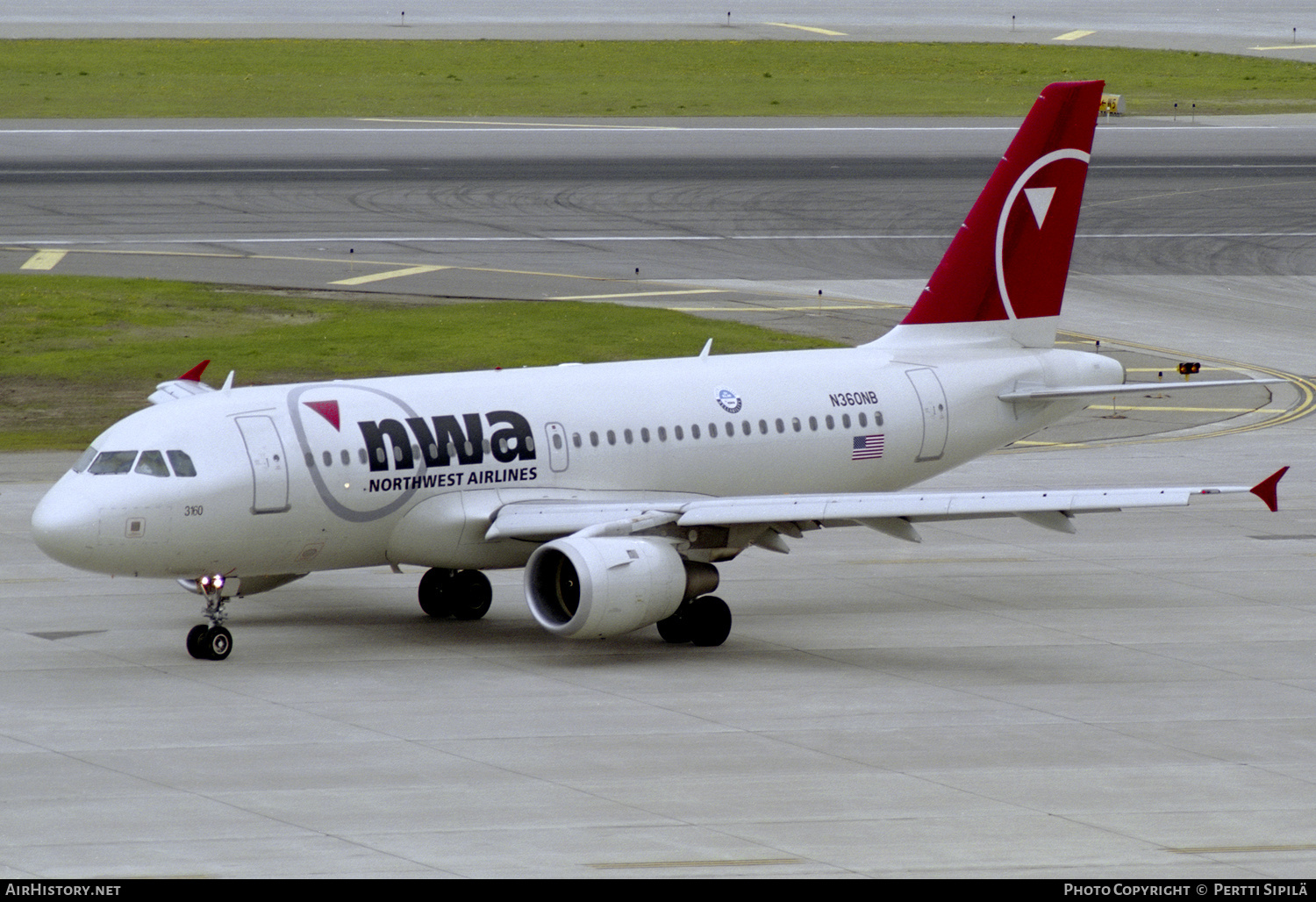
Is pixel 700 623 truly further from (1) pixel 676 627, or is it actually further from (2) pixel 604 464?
(2) pixel 604 464

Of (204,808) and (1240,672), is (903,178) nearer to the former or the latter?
(1240,672)

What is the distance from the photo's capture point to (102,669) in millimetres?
Result: 29844

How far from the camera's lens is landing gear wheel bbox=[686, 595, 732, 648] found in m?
31.4

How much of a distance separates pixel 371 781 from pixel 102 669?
7.55 metres

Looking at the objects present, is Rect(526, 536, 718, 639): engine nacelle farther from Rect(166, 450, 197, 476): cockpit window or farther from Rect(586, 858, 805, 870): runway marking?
Rect(586, 858, 805, 870): runway marking

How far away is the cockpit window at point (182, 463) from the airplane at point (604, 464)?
0.9 inches

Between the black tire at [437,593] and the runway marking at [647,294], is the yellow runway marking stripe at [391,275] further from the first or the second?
the black tire at [437,593]

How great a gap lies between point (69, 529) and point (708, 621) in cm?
988

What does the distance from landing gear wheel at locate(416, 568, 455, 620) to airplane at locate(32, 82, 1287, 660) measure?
0.15ft

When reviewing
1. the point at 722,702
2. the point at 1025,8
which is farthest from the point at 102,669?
the point at 1025,8

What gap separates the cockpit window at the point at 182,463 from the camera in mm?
29344

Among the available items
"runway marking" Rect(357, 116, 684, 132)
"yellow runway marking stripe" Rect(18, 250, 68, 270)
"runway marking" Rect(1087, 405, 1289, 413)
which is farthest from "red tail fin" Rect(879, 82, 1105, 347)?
"runway marking" Rect(357, 116, 684, 132)

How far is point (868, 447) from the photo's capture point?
35469 mm

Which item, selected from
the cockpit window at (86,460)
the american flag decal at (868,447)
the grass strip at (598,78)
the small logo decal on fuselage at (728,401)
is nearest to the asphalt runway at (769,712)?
the american flag decal at (868,447)
